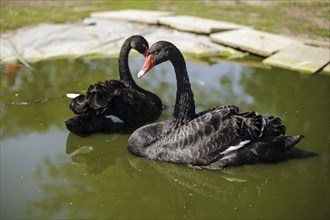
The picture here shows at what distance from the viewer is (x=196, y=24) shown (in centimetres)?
758

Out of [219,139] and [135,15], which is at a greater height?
[135,15]

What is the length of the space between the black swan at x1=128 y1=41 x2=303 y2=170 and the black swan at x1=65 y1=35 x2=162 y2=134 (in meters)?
0.68

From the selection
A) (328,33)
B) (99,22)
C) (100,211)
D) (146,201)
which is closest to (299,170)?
(146,201)

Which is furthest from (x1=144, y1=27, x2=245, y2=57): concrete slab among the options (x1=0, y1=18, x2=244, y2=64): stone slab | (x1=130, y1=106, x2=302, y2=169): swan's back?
(x1=130, y1=106, x2=302, y2=169): swan's back

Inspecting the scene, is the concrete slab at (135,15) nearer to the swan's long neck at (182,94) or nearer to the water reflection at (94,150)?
the water reflection at (94,150)

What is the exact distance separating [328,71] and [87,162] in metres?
3.33

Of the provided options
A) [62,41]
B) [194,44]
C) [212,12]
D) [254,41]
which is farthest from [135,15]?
[254,41]

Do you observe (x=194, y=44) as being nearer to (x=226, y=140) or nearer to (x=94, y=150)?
(x=94, y=150)

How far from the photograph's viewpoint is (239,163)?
3.59 meters

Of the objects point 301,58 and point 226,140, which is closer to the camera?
point 226,140

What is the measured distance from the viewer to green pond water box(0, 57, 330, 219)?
125 inches

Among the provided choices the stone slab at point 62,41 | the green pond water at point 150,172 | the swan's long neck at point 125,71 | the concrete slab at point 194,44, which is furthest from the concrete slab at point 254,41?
the swan's long neck at point 125,71

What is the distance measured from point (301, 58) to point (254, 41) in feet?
3.07

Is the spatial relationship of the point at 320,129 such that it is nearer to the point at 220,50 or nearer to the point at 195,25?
the point at 220,50
